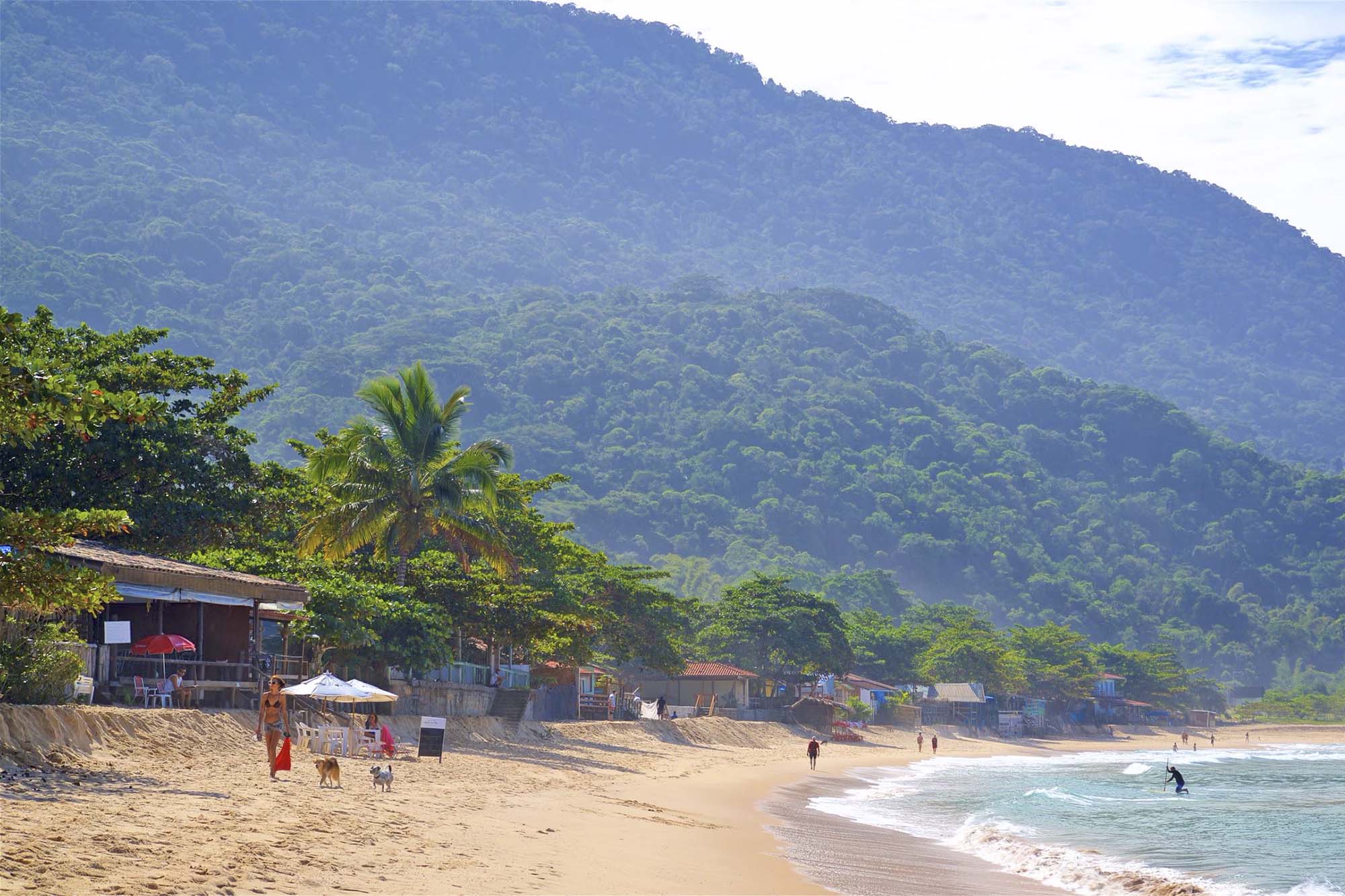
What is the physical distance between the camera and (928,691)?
95.6m

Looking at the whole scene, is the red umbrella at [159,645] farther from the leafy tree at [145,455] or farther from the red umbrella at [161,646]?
the leafy tree at [145,455]

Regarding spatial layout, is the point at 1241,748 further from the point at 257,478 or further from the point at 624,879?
the point at 624,879

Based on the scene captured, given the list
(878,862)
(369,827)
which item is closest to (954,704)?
(878,862)

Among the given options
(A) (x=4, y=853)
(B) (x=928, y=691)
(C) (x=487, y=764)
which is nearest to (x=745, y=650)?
(B) (x=928, y=691)

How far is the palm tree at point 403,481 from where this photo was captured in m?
32.5

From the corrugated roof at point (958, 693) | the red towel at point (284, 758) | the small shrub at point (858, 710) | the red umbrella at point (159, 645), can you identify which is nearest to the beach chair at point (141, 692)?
the red umbrella at point (159, 645)

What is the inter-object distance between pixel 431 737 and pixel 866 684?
218ft

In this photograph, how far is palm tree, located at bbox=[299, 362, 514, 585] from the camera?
32.5 m

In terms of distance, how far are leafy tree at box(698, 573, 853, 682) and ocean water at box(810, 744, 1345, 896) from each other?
15736mm

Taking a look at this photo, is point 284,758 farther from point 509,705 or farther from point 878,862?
point 509,705

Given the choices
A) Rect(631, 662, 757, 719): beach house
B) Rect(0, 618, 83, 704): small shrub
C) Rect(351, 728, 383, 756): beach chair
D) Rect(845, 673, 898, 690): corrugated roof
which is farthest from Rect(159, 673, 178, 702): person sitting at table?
Rect(845, 673, 898, 690): corrugated roof

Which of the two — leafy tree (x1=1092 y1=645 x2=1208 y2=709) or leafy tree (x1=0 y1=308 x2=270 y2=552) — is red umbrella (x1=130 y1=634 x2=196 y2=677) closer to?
leafy tree (x1=0 y1=308 x2=270 y2=552)

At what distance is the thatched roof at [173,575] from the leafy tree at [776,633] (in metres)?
49.3

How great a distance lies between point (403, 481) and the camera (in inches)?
1309
